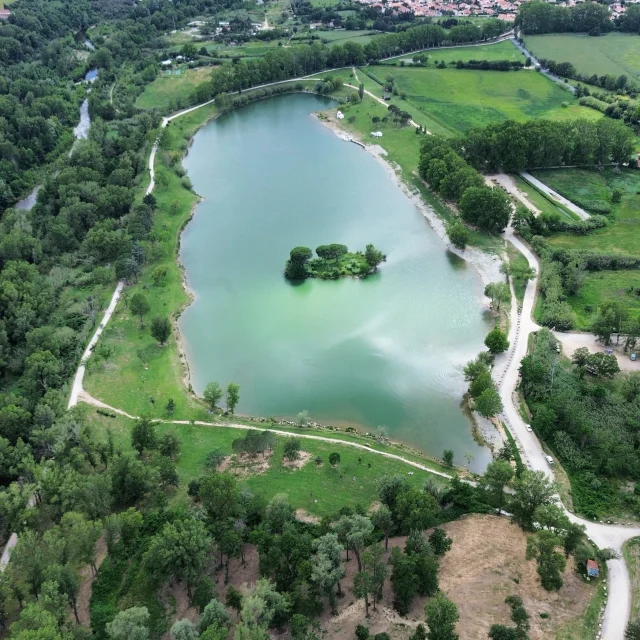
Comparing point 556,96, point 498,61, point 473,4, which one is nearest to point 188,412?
point 556,96

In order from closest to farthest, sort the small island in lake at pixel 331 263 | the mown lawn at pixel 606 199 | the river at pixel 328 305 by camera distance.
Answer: the river at pixel 328 305, the small island in lake at pixel 331 263, the mown lawn at pixel 606 199

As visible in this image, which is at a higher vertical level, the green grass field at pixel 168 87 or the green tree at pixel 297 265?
the green grass field at pixel 168 87

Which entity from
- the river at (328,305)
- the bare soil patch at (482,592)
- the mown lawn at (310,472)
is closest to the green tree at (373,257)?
the river at (328,305)

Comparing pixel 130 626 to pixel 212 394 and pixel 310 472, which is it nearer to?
pixel 310 472

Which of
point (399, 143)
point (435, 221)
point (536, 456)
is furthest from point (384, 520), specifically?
point (399, 143)

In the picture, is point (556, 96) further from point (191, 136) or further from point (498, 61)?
point (191, 136)

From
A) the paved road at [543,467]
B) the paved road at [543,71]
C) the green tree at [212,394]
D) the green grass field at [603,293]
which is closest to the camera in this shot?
the paved road at [543,467]

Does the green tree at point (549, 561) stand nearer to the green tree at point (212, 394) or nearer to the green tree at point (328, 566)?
the green tree at point (328, 566)
